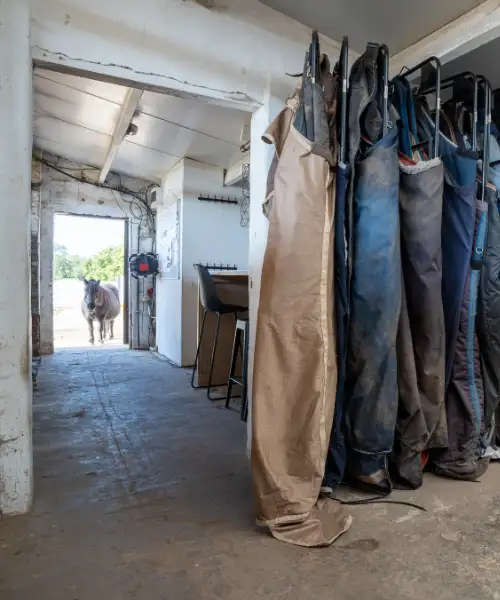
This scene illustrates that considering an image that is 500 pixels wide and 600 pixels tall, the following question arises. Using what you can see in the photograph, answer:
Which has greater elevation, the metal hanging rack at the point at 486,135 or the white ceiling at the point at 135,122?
the white ceiling at the point at 135,122

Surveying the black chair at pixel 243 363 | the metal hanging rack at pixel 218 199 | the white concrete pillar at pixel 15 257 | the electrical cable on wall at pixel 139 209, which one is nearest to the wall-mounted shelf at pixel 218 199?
the metal hanging rack at pixel 218 199

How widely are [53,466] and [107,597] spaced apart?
1025 millimetres

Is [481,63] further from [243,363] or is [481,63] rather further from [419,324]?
[243,363]

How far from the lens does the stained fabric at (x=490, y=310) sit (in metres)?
1.89

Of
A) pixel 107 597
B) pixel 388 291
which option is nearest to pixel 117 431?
pixel 107 597

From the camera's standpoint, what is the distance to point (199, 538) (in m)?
1.44

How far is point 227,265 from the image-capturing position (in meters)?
4.93

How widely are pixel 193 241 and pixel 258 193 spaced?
2.70 metres

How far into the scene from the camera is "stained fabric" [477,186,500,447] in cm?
189

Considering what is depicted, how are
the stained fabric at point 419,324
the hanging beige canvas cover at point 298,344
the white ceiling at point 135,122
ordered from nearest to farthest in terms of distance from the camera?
the hanging beige canvas cover at point 298,344 → the stained fabric at point 419,324 → the white ceiling at point 135,122

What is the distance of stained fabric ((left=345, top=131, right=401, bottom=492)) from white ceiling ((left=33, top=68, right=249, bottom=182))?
4.40 feet

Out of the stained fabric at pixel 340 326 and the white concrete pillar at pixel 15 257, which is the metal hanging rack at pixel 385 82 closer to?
the stained fabric at pixel 340 326

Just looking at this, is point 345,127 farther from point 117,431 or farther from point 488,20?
point 117,431

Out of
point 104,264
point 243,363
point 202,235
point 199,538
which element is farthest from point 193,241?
point 104,264
